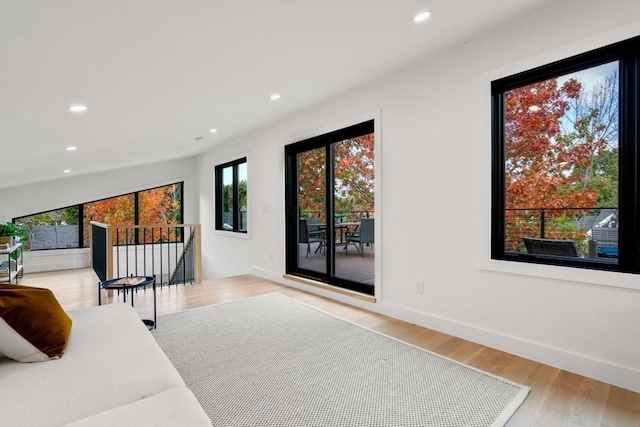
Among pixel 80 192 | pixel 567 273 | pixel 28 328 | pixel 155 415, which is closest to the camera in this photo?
pixel 155 415

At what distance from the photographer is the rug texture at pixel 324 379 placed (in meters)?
1.77

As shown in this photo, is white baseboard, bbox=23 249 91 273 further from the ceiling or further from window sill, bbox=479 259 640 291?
window sill, bbox=479 259 640 291

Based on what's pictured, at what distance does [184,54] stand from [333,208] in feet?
8.20

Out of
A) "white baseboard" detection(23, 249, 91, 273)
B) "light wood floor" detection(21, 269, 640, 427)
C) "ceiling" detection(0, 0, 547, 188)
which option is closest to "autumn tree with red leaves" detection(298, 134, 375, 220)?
"ceiling" detection(0, 0, 547, 188)

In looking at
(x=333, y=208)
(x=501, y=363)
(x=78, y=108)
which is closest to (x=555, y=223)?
(x=501, y=363)

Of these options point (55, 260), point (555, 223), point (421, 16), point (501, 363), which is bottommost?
point (501, 363)

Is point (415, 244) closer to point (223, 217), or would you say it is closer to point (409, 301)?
point (409, 301)

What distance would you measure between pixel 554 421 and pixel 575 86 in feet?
6.90

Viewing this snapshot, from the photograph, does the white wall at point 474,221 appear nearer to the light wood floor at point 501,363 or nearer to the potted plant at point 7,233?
the light wood floor at point 501,363

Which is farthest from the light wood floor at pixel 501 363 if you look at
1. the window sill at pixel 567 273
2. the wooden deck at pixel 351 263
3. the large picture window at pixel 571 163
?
the large picture window at pixel 571 163

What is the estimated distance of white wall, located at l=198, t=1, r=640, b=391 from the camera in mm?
2109

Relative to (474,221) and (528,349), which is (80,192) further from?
(528,349)

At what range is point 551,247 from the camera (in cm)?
240

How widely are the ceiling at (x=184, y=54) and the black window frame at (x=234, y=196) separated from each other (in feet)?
7.68
